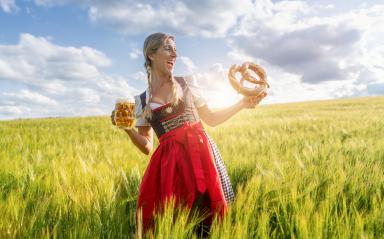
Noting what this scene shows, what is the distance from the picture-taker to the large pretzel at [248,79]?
7.36 ft

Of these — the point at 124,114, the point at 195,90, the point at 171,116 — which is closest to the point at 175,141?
the point at 171,116

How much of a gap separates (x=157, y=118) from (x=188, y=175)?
434 mm

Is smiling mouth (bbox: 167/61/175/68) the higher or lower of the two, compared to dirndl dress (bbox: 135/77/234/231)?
higher

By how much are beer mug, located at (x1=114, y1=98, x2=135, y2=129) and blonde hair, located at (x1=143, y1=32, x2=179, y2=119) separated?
195 mm

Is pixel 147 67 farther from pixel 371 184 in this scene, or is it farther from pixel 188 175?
pixel 371 184

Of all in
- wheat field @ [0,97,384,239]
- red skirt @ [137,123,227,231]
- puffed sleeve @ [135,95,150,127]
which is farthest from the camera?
puffed sleeve @ [135,95,150,127]

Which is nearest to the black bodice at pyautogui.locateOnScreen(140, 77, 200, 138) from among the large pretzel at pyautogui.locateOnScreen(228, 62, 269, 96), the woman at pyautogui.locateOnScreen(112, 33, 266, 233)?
the woman at pyautogui.locateOnScreen(112, 33, 266, 233)

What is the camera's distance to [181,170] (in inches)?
80.4

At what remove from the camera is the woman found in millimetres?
1994

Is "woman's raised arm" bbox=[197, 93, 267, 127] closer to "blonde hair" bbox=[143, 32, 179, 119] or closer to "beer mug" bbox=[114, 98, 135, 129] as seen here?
"blonde hair" bbox=[143, 32, 179, 119]

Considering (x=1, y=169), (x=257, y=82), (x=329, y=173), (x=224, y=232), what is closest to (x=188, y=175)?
(x=224, y=232)

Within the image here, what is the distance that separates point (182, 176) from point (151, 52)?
0.87 metres

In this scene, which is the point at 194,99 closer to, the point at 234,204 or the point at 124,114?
the point at 124,114

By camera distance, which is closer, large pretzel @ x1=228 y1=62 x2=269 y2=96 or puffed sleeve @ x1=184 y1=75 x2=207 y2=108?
large pretzel @ x1=228 y1=62 x2=269 y2=96
